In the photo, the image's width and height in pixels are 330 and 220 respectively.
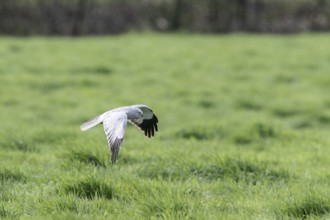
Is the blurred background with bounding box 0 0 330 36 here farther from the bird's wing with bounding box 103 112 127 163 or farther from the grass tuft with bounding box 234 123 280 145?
the bird's wing with bounding box 103 112 127 163

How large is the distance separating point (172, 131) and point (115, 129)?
477cm

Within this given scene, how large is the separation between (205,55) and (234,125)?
27.8 feet

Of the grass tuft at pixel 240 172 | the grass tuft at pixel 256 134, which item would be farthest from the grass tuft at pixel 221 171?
the grass tuft at pixel 256 134

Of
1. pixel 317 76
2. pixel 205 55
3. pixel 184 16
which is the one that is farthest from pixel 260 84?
pixel 184 16

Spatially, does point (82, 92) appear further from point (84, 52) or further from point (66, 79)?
point (84, 52)

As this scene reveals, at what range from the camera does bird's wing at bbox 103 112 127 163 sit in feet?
15.4

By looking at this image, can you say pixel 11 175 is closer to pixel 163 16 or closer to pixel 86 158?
pixel 86 158

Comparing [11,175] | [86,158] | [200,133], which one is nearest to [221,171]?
[86,158]

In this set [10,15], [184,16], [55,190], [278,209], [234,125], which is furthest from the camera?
[184,16]

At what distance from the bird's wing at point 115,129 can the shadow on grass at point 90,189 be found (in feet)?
2.11

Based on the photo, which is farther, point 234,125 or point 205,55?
point 205,55

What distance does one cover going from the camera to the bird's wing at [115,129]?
468 centimetres

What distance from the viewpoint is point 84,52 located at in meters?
18.2

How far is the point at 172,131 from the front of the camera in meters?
9.56
